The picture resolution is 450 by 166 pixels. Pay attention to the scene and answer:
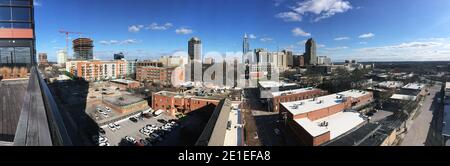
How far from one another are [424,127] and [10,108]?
7.11 metres

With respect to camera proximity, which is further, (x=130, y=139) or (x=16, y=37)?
(x=130, y=139)

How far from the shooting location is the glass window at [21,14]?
3.51 metres

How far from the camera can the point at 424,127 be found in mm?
4762

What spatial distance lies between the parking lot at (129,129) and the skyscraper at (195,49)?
1036 cm

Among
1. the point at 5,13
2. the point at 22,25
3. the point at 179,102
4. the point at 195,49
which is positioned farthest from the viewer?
the point at 195,49

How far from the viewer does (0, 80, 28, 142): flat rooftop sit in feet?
4.21

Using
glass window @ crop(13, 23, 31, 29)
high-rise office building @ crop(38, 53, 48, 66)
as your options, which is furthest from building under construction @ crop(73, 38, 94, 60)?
glass window @ crop(13, 23, 31, 29)

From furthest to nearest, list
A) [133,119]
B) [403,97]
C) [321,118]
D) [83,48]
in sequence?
[83,48]
[403,97]
[133,119]
[321,118]

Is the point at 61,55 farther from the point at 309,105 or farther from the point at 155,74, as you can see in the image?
the point at 309,105

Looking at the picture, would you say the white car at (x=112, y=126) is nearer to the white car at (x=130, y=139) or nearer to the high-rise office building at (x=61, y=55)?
the white car at (x=130, y=139)

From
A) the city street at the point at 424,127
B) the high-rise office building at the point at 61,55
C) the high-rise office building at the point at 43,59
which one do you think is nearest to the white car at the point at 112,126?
the city street at the point at 424,127

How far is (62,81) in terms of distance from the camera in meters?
12.3

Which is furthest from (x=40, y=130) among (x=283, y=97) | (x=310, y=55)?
(x=310, y=55)
